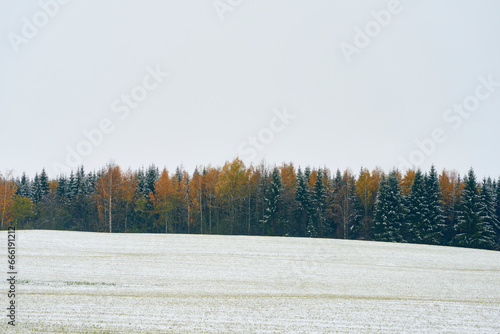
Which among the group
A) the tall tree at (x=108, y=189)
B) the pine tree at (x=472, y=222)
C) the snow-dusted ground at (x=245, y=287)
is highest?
the tall tree at (x=108, y=189)

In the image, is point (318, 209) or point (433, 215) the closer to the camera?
point (433, 215)

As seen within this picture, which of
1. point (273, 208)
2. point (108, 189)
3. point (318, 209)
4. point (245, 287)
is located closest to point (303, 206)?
point (318, 209)

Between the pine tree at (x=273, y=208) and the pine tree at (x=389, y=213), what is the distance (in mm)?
16748

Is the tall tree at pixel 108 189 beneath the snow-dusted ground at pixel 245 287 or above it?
above

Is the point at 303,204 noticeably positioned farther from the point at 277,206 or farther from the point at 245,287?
the point at 245,287

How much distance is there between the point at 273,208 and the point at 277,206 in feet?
5.60

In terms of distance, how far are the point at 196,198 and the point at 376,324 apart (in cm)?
6532

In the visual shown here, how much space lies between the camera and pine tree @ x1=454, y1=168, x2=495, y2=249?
63.3 metres

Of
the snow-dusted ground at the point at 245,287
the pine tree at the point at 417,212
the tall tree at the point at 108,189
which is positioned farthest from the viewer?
the tall tree at the point at 108,189

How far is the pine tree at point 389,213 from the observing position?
67.2 meters

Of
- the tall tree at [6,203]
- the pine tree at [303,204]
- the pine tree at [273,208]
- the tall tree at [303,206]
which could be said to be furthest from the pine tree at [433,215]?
the tall tree at [6,203]

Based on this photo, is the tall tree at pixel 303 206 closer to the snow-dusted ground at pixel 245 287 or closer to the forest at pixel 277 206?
the forest at pixel 277 206

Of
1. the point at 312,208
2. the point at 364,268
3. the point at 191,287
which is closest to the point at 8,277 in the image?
the point at 191,287

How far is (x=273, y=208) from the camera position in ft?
248
